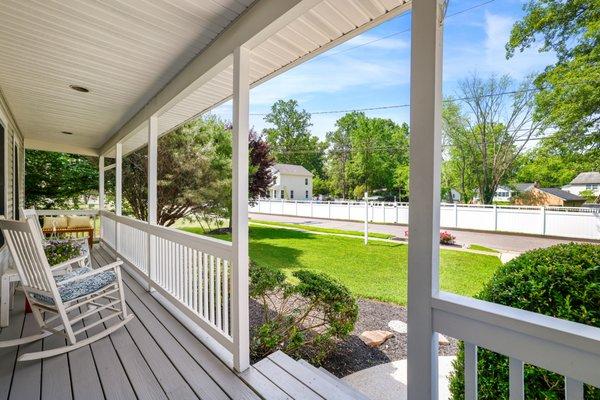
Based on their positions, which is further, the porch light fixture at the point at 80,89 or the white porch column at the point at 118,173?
the white porch column at the point at 118,173

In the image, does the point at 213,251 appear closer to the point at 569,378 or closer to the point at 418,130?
the point at 418,130

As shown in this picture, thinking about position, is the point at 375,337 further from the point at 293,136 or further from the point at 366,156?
the point at 293,136

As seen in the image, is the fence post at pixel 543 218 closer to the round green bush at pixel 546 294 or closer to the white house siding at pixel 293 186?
the round green bush at pixel 546 294

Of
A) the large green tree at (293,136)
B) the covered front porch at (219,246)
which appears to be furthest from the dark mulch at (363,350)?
the large green tree at (293,136)

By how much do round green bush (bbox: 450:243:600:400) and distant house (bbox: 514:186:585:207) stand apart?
1.78ft

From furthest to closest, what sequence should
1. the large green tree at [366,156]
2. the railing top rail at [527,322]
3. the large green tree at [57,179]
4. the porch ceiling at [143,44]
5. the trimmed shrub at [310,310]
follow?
the large green tree at [366,156] → the large green tree at [57,179] → the trimmed shrub at [310,310] → the porch ceiling at [143,44] → the railing top rail at [527,322]

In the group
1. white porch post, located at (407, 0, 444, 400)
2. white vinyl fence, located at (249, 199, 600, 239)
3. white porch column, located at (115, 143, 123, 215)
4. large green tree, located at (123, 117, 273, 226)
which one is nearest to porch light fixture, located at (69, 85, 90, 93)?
white porch column, located at (115, 143, 123, 215)

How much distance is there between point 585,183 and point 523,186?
0.67 metres

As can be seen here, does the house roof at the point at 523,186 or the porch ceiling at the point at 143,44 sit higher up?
the porch ceiling at the point at 143,44

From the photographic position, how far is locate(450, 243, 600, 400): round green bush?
1.33 m

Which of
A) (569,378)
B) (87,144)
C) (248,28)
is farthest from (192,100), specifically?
(87,144)

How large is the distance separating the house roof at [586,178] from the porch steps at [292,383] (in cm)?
179

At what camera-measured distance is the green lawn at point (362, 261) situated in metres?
4.98

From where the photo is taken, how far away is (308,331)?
3707 millimetres
